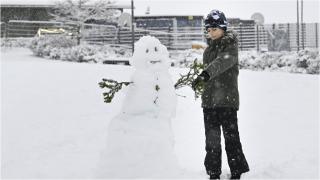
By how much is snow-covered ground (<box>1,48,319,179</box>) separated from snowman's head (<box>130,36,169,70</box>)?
0.38 metres

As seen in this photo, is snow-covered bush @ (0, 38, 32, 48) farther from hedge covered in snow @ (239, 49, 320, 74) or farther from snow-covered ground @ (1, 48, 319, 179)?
hedge covered in snow @ (239, 49, 320, 74)

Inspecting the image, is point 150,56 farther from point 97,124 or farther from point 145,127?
point 97,124

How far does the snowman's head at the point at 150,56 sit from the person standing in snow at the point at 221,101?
0.55 m

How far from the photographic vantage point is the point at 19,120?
25.2ft

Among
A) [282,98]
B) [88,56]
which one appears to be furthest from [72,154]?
[88,56]

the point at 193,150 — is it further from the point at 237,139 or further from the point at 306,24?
the point at 306,24

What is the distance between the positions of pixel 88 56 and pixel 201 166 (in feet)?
43.3

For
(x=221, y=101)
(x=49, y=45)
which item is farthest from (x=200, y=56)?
(x=221, y=101)

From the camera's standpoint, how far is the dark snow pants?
14.4 feet

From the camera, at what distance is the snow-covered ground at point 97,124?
5.52m

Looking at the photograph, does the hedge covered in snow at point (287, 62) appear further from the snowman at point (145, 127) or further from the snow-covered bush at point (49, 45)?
the snowman at point (145, 127)

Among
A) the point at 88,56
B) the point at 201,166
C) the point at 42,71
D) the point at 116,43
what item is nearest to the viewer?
Answer: the point at 201,166

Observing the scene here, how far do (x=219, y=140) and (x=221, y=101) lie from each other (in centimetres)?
40

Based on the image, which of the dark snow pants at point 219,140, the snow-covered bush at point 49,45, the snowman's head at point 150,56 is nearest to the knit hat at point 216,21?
the snowman's head at point 150,56
